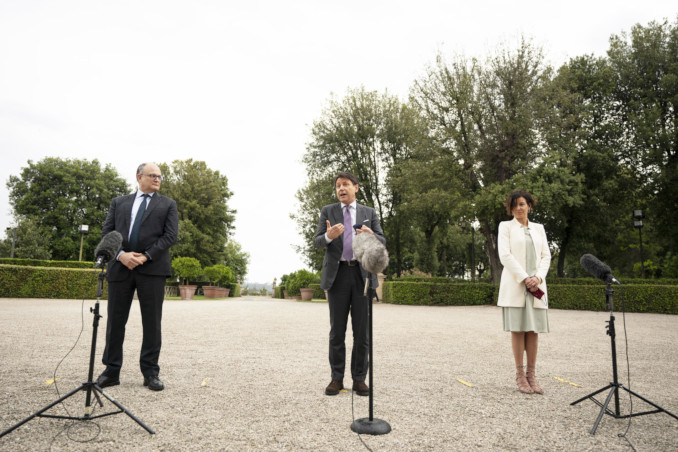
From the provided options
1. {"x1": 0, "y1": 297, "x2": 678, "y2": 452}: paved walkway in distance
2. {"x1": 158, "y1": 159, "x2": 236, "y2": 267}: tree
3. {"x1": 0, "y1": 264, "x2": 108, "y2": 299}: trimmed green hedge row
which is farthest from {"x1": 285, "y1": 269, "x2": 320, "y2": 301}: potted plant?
{"x1": 0, "y1": 297, "x2": 678, "y2": 452}: paved walkway in distance

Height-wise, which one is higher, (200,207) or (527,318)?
(200,207)

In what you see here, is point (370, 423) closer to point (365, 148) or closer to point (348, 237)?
point (348, 237)

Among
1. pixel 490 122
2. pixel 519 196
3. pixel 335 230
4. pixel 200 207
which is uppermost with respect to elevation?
pixel 490 122

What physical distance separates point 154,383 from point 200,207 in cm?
3833

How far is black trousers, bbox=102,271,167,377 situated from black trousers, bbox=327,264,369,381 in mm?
1742

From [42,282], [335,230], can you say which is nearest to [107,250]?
[335,230]

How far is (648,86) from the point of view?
26.4 m

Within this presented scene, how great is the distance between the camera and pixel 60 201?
132 feet

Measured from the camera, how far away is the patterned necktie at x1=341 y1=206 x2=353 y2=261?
163 inches

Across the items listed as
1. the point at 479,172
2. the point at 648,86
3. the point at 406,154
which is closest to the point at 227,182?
the point at 406,154

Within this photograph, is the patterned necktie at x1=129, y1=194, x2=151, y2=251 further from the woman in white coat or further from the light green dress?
the light green dress

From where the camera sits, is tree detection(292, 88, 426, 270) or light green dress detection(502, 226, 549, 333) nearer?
light green dress detection(502, 226, 549, 333)

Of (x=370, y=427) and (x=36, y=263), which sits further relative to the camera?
(x=36, y=263)

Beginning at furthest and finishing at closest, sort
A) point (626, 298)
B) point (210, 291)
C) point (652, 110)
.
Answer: point (210, 291)
point (652, 110)
point (626, 298)
